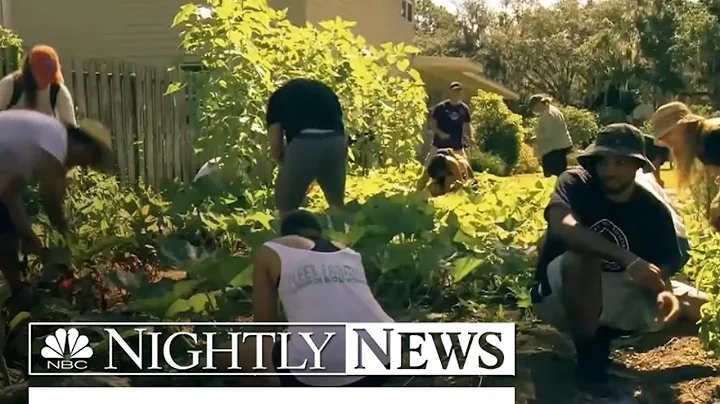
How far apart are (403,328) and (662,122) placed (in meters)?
0.91

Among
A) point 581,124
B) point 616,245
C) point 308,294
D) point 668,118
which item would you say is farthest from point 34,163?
point 668,118

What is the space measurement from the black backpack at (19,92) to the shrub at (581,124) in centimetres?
143

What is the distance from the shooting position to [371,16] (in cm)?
215

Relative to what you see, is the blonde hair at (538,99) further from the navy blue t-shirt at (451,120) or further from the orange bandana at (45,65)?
the orange bandana at (45,65)

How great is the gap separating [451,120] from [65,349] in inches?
50.9

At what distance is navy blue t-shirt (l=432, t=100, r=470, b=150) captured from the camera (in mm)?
2078

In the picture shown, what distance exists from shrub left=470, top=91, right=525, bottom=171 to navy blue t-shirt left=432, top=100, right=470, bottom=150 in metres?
0.03

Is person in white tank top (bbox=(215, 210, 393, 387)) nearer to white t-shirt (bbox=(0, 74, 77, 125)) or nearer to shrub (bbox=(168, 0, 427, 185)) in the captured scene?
shrub (bbox=(168, 0, 427, 185))

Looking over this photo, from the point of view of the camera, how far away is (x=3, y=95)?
6.95 ft

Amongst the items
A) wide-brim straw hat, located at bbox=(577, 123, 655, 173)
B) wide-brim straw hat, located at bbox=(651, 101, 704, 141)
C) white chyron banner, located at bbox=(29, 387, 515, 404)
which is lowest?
white chyron banner, located at bbox=(29, 387, 515, 404)

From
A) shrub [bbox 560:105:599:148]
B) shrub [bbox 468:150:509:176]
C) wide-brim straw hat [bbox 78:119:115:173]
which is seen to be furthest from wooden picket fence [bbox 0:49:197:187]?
shrub [bbox 560:105:599:148]

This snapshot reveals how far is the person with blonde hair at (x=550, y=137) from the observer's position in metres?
2.03

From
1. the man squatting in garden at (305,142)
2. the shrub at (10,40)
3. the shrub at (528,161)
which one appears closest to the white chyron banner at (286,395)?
the man squatting in garden at (305,142)

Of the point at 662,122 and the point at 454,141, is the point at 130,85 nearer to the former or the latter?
the point at 454,141
